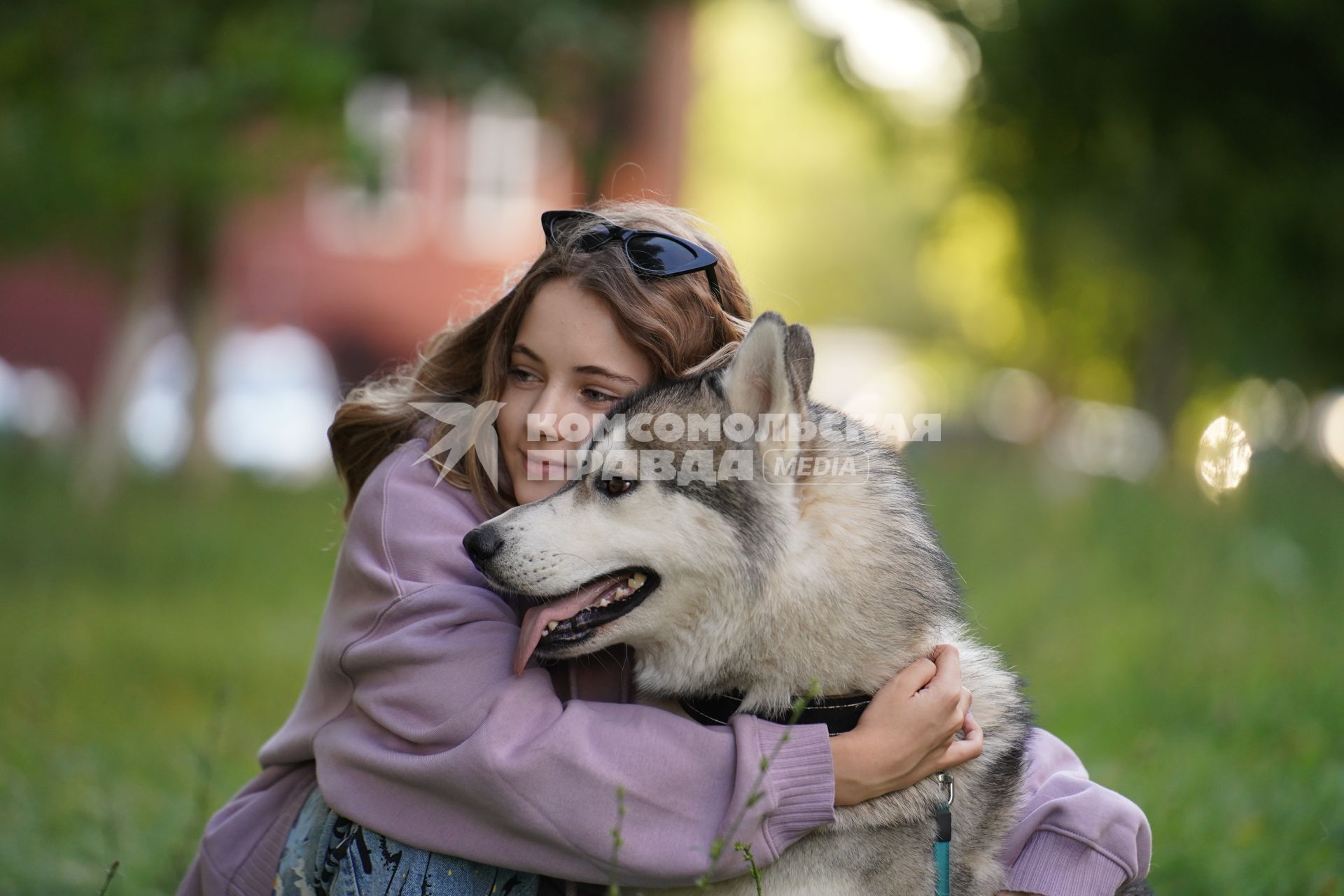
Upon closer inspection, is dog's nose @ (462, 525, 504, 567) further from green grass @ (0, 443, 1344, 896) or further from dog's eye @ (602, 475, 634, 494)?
green grass @ (0, 443, 1344, 896)

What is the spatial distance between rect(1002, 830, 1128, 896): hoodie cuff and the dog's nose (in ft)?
4.57

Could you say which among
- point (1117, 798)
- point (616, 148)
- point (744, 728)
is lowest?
point (1117, 798)

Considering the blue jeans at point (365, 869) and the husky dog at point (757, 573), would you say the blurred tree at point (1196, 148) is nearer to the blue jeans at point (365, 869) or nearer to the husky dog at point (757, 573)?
the husky dog at point (757, 573)

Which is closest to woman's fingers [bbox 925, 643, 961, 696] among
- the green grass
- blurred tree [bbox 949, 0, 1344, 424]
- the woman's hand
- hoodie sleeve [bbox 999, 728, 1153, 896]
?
the woman's hand

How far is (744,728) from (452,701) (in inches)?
24.4

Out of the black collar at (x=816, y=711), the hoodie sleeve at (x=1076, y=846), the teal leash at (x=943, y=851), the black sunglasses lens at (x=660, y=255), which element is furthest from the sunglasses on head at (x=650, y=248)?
the hoodie sleeve at (x=1076, y=846)

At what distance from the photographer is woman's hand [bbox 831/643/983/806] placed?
2.54 metres

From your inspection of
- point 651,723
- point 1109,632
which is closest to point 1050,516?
point 1109,632

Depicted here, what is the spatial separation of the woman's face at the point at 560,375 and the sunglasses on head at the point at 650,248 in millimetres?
140

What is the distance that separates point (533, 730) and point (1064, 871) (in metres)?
1.24

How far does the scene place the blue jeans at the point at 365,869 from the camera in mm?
2512

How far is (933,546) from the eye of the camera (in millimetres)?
2906

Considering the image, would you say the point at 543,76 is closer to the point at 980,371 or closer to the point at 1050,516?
the point at 1050,516

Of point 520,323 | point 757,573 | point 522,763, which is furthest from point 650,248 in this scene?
point 522,763
